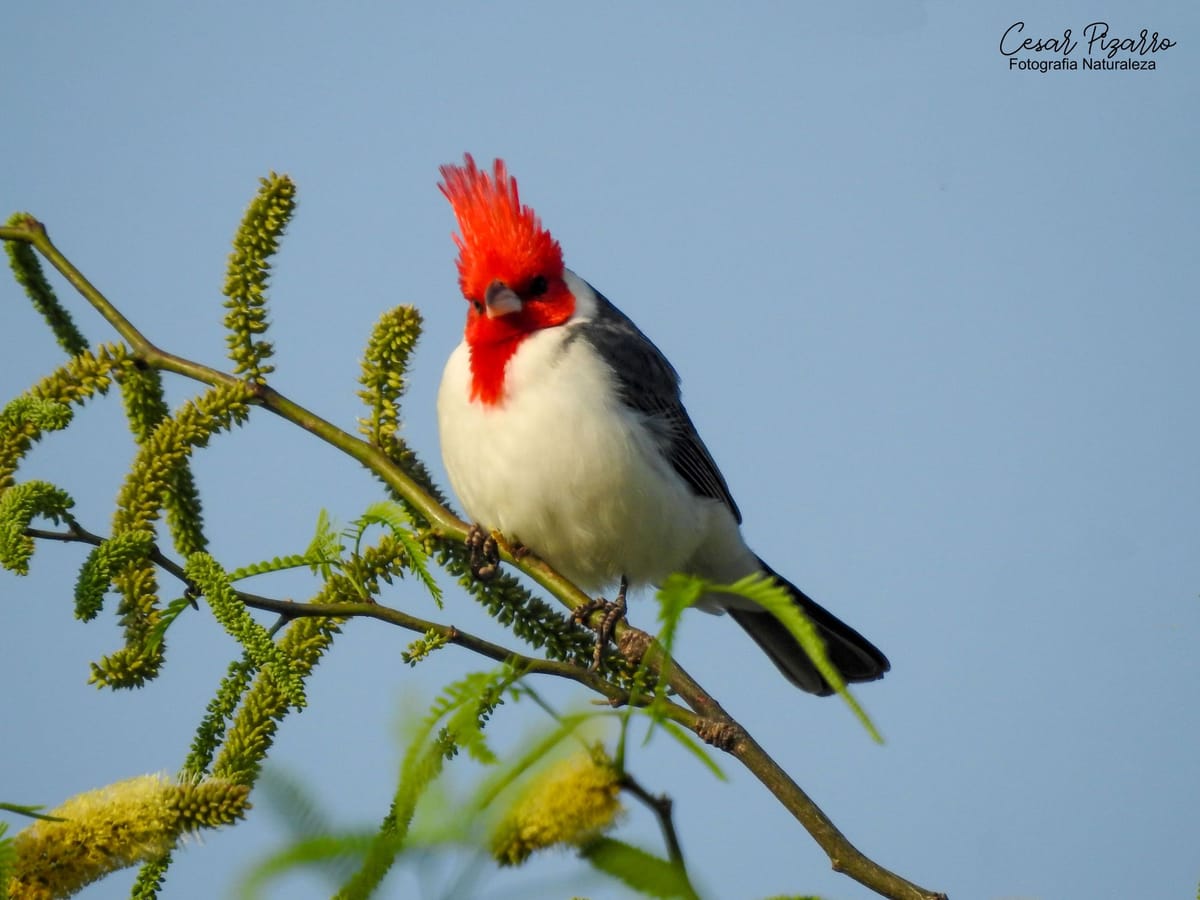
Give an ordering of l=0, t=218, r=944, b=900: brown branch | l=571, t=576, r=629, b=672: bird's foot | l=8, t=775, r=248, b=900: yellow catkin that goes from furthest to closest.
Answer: l=571, t=576, r=629, b=672: bird's foot < l=0, t=218, r=944, b=900: brown branch < l=8, t=775, r=248, b=900: yellow catkin

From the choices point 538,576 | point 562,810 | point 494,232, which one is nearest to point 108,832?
point 562,810

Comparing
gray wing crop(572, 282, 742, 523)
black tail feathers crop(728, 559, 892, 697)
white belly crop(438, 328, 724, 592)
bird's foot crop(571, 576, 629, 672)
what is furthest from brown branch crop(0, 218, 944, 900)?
black tail feathers crop(728, 559, 892, 697)

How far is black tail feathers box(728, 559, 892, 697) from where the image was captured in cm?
459

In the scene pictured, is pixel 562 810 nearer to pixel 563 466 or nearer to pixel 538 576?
A: pixel 538 576

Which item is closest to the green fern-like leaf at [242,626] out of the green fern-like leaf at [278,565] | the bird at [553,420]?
the green fern-like leaf at [278,565]

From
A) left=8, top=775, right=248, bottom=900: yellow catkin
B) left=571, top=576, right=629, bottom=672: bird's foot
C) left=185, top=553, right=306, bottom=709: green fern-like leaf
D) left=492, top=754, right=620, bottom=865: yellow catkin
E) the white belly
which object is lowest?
left=492, top=754, right=620, bottom=865: yellow catkin

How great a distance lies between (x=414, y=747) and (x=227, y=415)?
1.15 metres

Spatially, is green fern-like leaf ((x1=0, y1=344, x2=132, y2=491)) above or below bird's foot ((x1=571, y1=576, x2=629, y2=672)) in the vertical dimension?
above

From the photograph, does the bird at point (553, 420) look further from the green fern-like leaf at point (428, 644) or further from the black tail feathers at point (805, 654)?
the green fern-like leaf at point (428, 644)

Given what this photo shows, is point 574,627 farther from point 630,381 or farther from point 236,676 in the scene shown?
point 630,381

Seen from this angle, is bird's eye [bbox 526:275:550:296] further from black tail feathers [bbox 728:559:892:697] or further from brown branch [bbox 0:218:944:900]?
black tail feathers [bbox 728:559:892:697]

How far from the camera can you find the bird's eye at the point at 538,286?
163 inches

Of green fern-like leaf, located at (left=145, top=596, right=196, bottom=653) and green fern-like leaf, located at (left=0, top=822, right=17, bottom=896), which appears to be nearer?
green fern-like leaf, located at (left=0, top=822, right=17, bottom=896)

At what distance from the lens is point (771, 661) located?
4797mm
